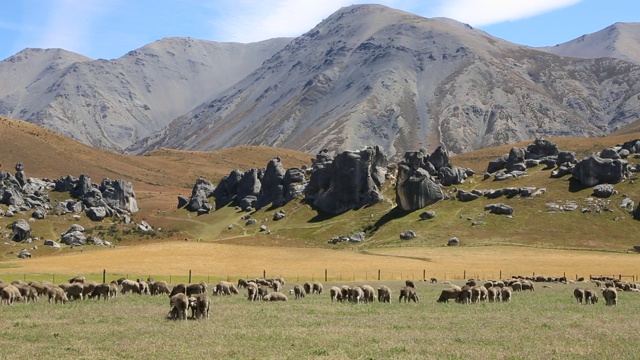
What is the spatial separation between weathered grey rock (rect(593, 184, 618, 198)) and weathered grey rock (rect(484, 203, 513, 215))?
24363mm

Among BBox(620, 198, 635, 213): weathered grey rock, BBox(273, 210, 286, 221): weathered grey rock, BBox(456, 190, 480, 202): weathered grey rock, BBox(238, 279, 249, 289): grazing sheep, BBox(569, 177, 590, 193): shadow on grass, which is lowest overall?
BBox(238, 279, 249, 289): grazing sheep

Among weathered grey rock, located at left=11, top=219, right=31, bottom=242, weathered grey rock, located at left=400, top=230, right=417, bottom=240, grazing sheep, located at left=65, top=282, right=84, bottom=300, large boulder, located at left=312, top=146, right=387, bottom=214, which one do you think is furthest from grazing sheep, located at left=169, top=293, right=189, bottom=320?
large boulder, located at left=312, top=146, right=387, bottom=214

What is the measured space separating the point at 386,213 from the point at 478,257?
5472 cm

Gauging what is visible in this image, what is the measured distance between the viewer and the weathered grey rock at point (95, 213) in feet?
565

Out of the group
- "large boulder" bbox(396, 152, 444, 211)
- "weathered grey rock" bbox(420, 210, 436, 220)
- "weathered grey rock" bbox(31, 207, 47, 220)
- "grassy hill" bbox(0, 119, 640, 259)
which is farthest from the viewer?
"large boulder" bbox(396, 152, 444, 211)

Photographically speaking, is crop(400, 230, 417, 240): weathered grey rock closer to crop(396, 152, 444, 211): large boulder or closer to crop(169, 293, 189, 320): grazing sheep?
crop(396, 152, 444, 211): large boulder

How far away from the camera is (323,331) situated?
34562 millimetres

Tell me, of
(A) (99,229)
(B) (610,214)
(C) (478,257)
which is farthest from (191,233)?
(B) (610,214)

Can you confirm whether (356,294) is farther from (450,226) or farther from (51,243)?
(450,226)

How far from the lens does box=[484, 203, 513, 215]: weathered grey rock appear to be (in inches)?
6206

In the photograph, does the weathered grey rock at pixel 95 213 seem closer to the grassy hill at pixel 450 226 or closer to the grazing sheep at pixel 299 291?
the grassy hill at pixel 450 226

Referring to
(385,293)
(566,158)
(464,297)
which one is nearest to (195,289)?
(385,293)

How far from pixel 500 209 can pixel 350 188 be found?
50405mm

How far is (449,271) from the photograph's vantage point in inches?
4026
